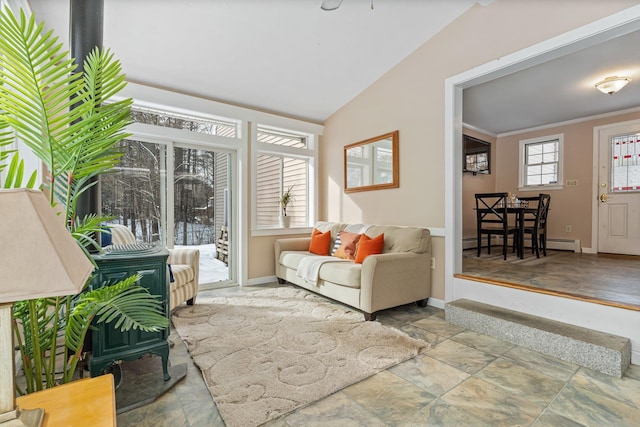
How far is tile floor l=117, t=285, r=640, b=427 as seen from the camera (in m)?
1.47

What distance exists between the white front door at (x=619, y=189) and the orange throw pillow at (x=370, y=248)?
4.32 metres

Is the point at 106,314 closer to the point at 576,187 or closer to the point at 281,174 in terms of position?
the point at 281,174

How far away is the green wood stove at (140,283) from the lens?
1615 millimetres

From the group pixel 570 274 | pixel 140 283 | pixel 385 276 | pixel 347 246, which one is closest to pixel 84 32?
pixel 140 283

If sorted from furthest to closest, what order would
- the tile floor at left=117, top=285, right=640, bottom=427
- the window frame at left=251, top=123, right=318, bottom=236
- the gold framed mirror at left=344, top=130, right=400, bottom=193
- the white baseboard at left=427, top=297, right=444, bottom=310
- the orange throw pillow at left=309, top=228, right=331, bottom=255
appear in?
the window frame at left=251, top=123, right=318, bottom=236, the orange throw pillow at left=309, top=228, right=331, bottom=255, the gold framed mirror at left=344, top=130, right=400, bottom=193, the white baseboard at left=427, top=297, right=444, bottom=310, the tile floor at left=117, top=285, right=640, bottom=427

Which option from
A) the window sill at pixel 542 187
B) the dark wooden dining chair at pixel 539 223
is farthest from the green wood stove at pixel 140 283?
the window sill at pixel 542 187

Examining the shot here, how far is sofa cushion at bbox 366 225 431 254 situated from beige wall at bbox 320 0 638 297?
216 millimetres

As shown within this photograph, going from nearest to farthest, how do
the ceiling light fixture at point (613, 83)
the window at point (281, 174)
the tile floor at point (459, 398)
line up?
1. the tile floor at point (459, 398)
2. the ceiling light fixture at point (613, 83)
3. the window at point (281, 174)

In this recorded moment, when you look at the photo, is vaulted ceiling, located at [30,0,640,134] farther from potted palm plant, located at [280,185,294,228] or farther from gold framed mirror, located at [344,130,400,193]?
potted palm plant, located at [280,185,294,228]

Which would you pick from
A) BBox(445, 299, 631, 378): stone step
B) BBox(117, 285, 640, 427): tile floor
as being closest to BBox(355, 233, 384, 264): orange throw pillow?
BBox(445, 299, 631, 378): stone step

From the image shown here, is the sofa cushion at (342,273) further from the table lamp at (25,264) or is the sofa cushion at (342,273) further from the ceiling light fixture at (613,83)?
the ceiling light fixture at (613,83)

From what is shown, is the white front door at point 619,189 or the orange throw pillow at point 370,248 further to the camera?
the white front door at point 619,189

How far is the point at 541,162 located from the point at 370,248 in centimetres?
471

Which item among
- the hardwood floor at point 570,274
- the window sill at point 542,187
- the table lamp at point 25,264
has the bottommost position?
the hardwood floor at point 570,274
